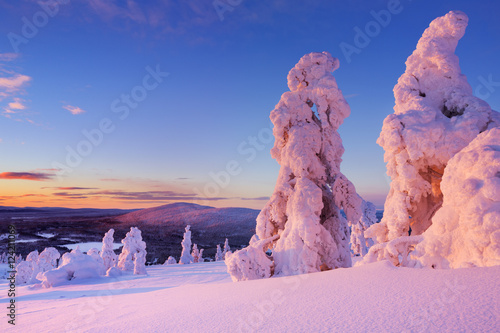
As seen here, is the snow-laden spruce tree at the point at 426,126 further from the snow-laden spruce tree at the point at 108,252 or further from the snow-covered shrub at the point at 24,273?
the snow-covered shrub at the point at 24,273

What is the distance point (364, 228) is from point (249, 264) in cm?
2159

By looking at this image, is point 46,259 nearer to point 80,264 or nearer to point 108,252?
point 108,252

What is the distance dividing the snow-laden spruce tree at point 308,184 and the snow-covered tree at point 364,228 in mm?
16021

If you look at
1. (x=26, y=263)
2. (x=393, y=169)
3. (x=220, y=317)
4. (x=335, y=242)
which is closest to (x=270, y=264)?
(x=335, y=242)

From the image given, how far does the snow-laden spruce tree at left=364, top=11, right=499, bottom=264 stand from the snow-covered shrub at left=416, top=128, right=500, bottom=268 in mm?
1557

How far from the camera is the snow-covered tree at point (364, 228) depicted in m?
27.4

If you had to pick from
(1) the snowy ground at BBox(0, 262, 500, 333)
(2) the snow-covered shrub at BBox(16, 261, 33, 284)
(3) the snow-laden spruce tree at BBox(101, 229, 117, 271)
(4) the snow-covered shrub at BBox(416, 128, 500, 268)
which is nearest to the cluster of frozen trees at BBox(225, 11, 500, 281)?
(4) the snow-covered shrub at BBox(416, 128, 500, 268)

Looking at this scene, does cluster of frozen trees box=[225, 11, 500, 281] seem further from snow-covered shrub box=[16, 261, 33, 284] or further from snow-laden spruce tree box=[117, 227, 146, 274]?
snow-covered shrub box=[16, 261, 33, 284]

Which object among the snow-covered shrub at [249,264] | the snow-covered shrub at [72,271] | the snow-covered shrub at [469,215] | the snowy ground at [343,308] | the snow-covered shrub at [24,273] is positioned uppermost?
the snow-covered shrub at [469,215]

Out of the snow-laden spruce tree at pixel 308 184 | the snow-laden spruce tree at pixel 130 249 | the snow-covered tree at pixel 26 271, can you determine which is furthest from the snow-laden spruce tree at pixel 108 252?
the snow-laden spruce tree at pixel 308 184

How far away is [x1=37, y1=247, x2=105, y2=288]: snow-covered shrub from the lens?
14906 millimetres

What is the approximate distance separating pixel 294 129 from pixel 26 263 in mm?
26941

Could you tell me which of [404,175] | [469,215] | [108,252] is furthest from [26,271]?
[469,215]

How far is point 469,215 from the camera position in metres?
4.91
